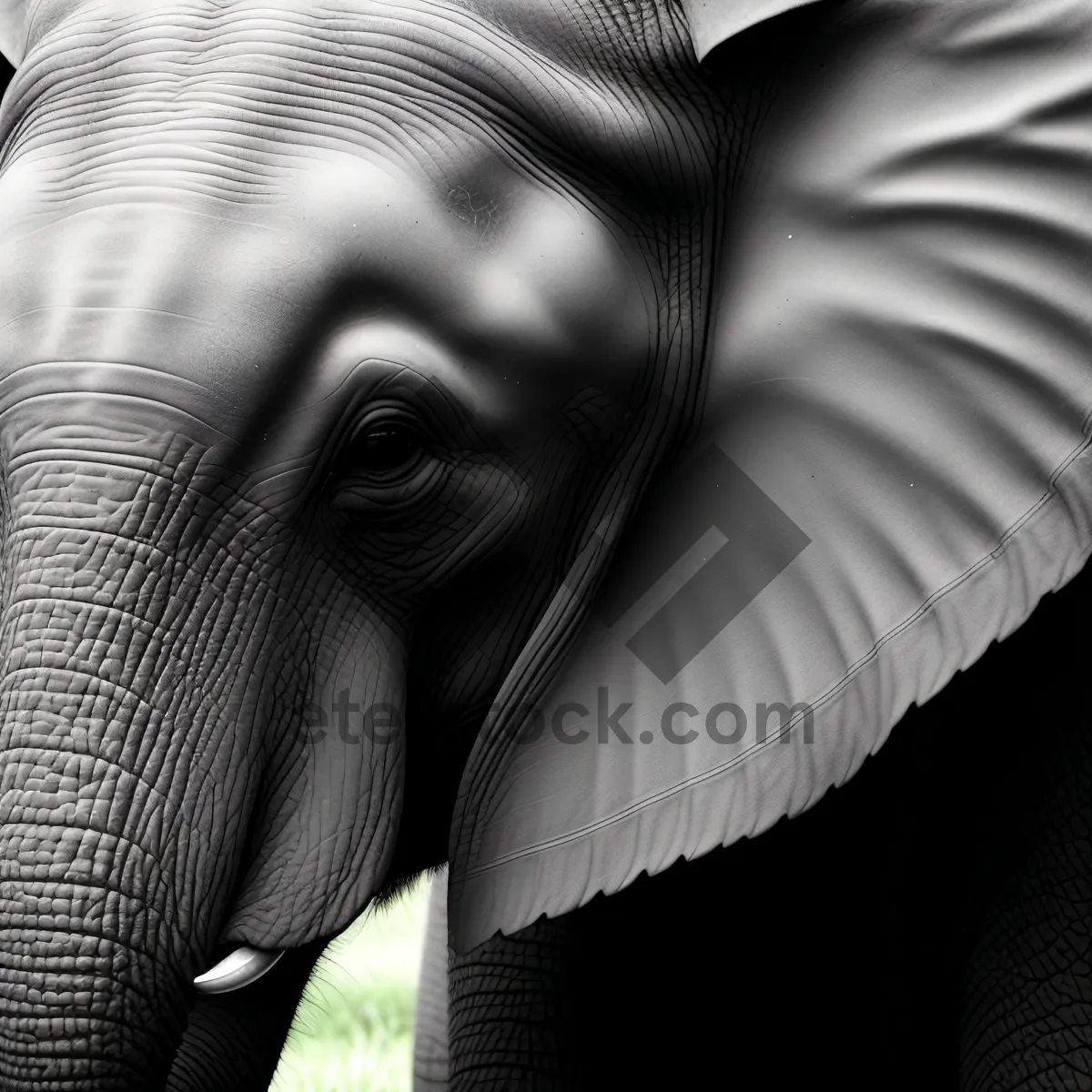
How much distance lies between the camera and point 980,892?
184 cm

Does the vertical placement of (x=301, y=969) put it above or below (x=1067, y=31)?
below

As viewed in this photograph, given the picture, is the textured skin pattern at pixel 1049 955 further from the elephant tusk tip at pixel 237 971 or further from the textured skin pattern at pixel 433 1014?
the textured skin pattern at pixel 433 1014

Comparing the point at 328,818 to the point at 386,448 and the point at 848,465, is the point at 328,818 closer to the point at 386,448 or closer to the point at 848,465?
the point at 386,448

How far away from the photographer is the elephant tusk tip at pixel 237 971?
1.55 meters

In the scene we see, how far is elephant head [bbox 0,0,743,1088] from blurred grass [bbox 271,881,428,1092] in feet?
3.63

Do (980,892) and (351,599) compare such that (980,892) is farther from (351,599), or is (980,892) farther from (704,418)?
(351,599)

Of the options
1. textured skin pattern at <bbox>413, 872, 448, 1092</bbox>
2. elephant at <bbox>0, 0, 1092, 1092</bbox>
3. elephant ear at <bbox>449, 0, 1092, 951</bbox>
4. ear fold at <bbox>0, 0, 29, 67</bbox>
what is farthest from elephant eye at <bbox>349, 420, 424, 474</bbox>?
textured skin pattern at <bbox>413, 872, 448, 1092</bbox>

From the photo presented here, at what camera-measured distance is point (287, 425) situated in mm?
1564

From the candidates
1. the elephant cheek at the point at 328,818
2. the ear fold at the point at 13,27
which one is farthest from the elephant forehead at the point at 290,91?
the elephant cheek at the point at 328,818

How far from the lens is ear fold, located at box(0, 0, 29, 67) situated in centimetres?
183

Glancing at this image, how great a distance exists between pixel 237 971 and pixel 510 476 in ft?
1.38

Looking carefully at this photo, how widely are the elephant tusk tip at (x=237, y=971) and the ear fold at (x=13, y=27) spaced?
0.78 m

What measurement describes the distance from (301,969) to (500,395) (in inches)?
19.5

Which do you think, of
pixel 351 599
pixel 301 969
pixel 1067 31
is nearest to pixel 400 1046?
pixel 301 969
